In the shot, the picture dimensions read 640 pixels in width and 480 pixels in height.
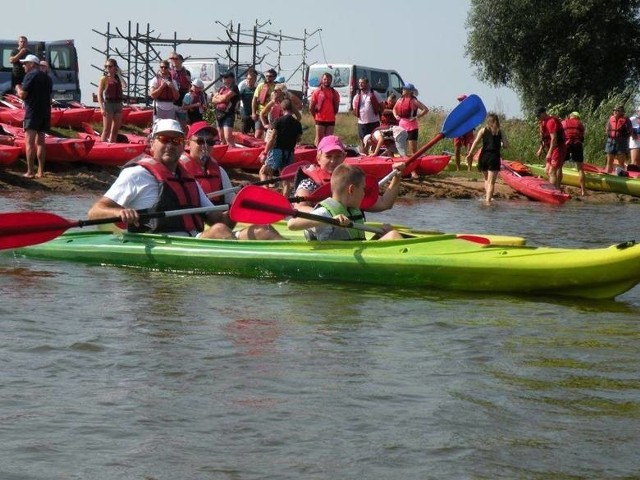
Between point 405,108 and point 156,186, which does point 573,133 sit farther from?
point 156,186

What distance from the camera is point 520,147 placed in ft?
80.7

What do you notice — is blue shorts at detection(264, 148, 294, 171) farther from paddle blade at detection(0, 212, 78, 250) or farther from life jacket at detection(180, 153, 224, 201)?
paddle blade at detection(0, 212, 78, 250)

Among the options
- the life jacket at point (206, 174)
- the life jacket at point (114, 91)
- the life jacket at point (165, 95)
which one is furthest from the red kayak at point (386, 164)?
the life jacket at point (206, 174)

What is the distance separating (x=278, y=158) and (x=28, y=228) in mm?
5721

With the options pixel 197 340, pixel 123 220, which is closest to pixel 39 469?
pixel 197 340

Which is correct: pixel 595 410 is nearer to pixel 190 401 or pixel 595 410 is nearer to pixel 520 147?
pixel 190 401

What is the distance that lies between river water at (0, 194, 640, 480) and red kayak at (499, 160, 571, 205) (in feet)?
31.2

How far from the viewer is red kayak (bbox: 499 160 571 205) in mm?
18672

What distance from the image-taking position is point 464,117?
11.4m

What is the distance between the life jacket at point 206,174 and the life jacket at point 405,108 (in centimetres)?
966

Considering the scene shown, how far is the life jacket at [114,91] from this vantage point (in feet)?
55.7

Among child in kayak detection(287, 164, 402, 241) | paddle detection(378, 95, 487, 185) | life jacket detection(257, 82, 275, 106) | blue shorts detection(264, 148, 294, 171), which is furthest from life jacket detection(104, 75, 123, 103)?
child in kayak detection(287, 164, 402, 241)

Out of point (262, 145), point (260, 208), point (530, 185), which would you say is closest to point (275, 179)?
point (260, 208)

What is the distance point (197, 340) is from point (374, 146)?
1288 centimetres
